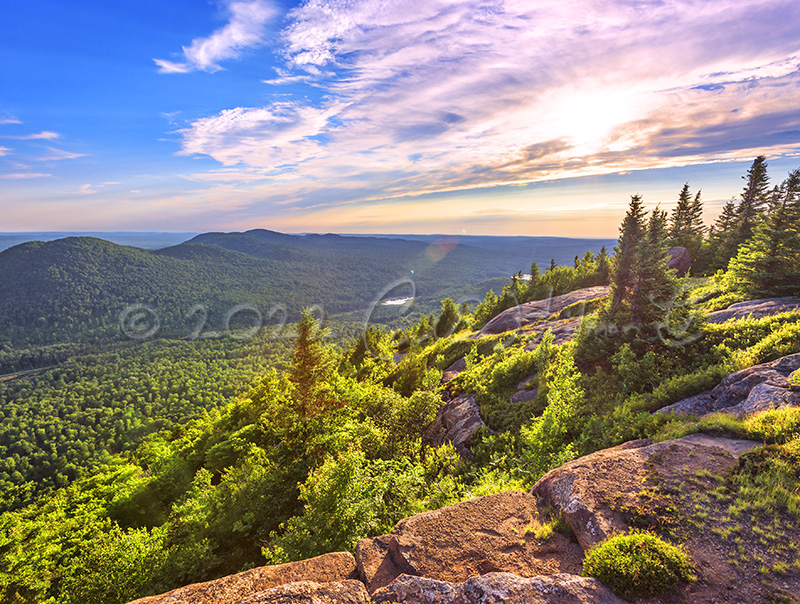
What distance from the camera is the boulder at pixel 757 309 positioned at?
1998 cm

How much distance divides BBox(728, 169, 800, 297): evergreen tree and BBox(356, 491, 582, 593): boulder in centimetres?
2826

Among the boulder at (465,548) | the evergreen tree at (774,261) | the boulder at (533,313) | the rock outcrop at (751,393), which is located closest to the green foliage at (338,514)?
the boulder at (465,548)

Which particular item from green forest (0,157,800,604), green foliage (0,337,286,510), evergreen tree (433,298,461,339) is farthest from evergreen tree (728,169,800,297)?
green foliage (0,337,286,510)

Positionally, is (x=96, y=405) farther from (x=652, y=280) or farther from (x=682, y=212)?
(x=682, y=212)

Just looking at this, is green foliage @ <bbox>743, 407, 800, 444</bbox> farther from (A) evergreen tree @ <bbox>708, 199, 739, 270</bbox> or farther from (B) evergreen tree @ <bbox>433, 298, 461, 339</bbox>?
(B) evergreen tree @ <bbox>433, 298, 461, 339</bbox>

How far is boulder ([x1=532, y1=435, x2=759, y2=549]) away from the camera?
8.99 m

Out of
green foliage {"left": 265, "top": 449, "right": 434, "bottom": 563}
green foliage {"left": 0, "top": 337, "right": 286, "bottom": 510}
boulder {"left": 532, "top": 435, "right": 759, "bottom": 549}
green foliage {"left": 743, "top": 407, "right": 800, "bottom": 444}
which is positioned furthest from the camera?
green foliage {"left": 0, "top": 337, "right": 286, "bottom": 510}

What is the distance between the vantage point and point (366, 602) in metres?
7.28

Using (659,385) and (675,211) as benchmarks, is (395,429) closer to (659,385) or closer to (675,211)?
(659,385)

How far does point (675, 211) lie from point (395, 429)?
231 ft

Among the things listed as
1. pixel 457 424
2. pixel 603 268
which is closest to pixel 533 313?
pixel 603 268

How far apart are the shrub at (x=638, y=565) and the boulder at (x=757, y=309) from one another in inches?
763

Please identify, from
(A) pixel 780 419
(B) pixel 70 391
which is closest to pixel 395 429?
(A) pixel 780 419

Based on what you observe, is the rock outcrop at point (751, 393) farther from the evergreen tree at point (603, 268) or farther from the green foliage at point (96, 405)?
the green foliage at point (96, 405)
